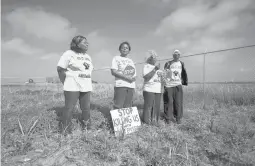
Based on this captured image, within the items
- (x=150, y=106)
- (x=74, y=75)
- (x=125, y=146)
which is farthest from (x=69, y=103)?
(x=150, y=106)

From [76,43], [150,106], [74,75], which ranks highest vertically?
[76,43]

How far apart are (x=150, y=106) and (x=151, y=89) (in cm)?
37

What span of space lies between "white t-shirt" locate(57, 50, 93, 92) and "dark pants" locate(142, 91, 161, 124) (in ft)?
4.31

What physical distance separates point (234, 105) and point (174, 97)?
121 inches

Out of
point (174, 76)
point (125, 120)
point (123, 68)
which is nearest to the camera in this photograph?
point (125, 120)

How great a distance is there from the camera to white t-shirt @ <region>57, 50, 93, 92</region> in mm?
2947

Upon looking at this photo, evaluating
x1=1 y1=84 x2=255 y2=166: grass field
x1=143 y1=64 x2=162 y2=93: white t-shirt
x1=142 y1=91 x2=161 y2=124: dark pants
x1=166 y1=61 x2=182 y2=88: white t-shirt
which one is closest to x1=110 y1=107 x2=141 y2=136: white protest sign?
x1=1 y1=84 x2=255 y2=166: grass field

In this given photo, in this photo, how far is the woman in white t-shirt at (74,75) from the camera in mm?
2959

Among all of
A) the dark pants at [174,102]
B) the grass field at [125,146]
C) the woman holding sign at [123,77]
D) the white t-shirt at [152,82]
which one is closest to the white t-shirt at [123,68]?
the woman holding sign at [123,77]

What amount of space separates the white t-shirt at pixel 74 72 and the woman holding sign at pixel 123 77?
2.00 feet

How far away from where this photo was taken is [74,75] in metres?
2.99

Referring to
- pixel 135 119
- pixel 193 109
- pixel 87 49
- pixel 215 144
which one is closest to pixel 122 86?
pixel 135 119

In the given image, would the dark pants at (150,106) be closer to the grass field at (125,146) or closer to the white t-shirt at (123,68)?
the grass field at (125,146)

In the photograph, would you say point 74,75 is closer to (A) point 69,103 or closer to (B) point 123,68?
(A) point 69,103
